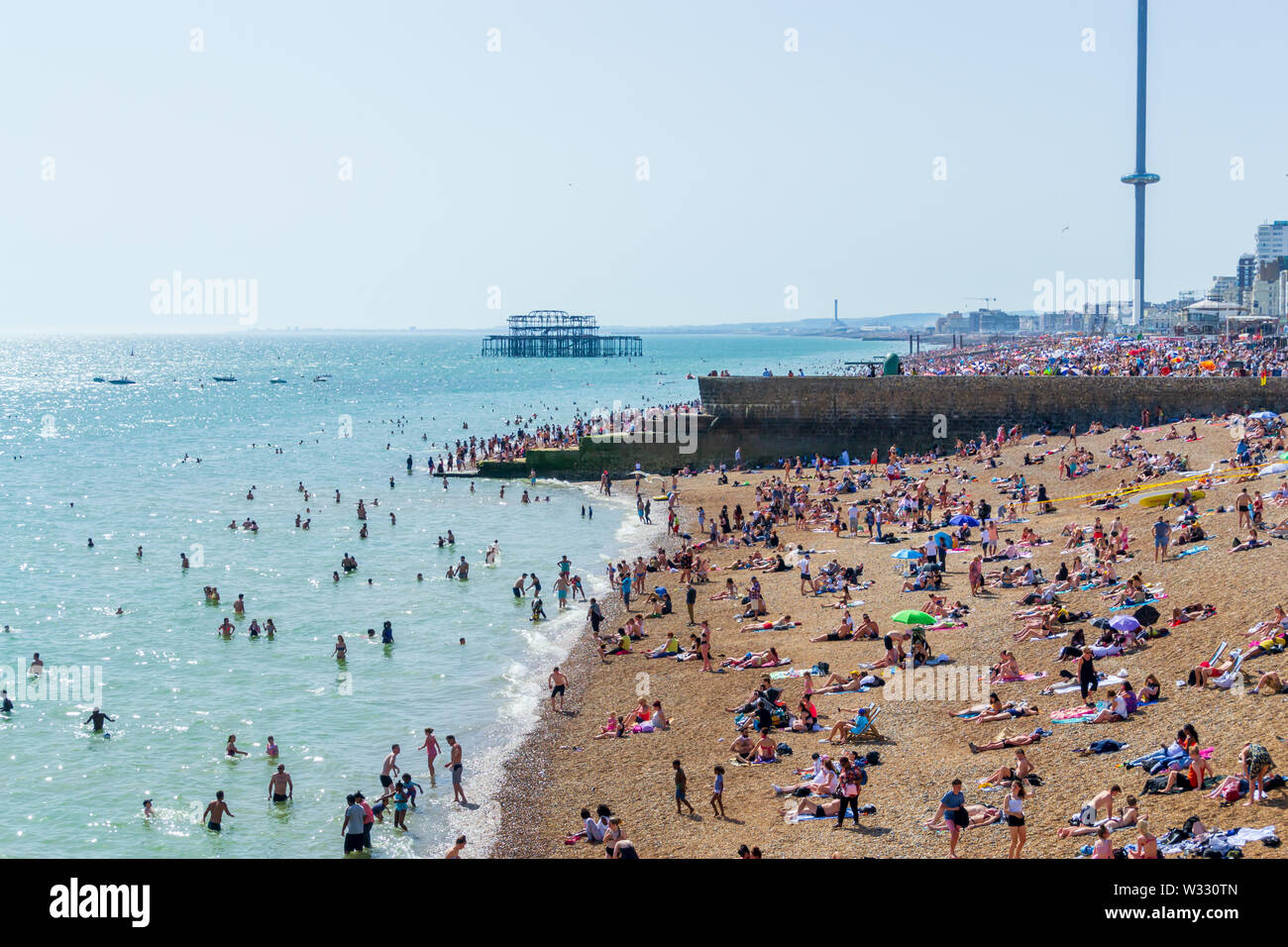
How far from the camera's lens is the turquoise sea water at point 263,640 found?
15.7 m

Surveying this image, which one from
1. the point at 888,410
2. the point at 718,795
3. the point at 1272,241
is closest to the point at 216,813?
the point at 718,795

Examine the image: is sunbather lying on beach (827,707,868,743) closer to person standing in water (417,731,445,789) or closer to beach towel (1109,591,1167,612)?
beach towel (1109,591,1167,612)

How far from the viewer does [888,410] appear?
4272cm

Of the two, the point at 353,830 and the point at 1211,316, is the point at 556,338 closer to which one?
the point at 1211,316

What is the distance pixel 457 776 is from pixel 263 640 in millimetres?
10936

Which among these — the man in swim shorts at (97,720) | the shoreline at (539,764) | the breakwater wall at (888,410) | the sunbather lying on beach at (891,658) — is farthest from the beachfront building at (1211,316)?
the man in swim shorts at (97,720)

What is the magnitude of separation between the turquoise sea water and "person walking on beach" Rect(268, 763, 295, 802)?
0.62ft

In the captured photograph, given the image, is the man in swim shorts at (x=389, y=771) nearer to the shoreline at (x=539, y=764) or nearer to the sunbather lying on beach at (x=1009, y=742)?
the shoreline at (x=539, y=764)

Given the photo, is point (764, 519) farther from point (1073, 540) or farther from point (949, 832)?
point (949, 832)

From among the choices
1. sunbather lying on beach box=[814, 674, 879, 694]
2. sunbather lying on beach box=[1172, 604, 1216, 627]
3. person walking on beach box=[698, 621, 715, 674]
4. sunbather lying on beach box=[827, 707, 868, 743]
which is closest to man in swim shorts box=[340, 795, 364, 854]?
sunbather lying on beach box=[827, 707, 868, 743]

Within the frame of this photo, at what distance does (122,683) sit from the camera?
2194 cm
